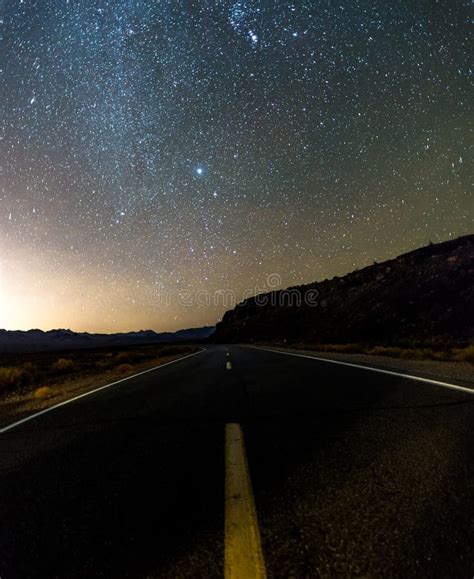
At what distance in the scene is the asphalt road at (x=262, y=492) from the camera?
64.9 inches

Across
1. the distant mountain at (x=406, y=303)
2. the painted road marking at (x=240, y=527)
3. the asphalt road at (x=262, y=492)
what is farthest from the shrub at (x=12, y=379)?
the distant mountain at (x=406, y=303)

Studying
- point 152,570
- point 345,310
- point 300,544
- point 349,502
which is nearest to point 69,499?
point 152,570

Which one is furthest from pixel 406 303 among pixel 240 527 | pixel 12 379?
pixel 240 527

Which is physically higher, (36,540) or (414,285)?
(414,285)

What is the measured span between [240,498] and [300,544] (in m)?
0.57

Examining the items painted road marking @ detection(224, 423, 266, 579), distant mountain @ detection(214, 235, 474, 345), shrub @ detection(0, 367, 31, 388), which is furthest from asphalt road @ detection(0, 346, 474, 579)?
distant mountain @ detection(214, 235, 474, 345)

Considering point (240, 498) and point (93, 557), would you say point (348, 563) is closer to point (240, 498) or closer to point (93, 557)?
point (240, 498)

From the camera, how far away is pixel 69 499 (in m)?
2.41

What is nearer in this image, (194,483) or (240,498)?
(240,498)

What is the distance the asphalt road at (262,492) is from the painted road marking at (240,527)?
46 mm

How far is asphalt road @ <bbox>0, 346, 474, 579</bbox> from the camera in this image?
64.9 inches

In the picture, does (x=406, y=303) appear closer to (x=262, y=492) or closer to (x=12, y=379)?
(x=12, y=379)

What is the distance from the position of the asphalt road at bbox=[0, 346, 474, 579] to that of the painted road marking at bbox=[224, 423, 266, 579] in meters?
0.05

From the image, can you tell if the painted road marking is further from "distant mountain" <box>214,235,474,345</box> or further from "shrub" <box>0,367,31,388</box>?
"distant mountain" <box>214,235,474,345</box>
